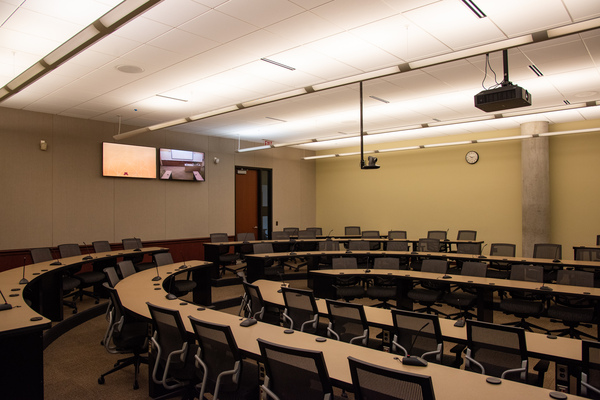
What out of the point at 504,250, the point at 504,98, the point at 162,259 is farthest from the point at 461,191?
the point at 162,259

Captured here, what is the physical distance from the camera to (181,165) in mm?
10102

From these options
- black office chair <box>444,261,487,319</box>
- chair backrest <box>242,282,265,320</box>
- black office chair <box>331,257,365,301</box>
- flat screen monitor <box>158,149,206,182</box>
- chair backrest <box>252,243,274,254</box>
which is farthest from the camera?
flat screen monitor <box>158,149,206,182</box>

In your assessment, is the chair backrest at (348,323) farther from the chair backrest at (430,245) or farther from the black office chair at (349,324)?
the chair backrest at (430,245)

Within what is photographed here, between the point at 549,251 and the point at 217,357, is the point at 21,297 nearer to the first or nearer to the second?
the point at 217,357

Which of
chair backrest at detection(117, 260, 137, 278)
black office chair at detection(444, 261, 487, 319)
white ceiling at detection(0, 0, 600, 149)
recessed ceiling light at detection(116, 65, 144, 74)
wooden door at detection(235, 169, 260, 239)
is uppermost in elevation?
white ceiling at detection(0, 0, 600, 149)

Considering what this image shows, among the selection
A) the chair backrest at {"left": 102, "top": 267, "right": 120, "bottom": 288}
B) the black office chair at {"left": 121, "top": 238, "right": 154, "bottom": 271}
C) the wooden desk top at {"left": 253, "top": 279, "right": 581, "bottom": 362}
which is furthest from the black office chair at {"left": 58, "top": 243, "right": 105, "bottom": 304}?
the wooden desk top at {"left": 253, "top": 279, "right": 581, "bottom": 362}

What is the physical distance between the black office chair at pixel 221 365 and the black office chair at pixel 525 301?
392 cm

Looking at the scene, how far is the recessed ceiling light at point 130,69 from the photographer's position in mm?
5341

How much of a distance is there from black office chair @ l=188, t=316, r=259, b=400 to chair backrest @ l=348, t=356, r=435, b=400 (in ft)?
3.09

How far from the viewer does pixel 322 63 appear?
17.5ft

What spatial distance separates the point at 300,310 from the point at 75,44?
10.7 ft

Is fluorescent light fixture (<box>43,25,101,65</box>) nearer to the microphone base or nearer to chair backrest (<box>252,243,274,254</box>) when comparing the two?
the microphone base

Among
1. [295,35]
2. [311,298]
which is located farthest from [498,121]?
[311,298]

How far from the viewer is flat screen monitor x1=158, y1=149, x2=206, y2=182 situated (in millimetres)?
9766
